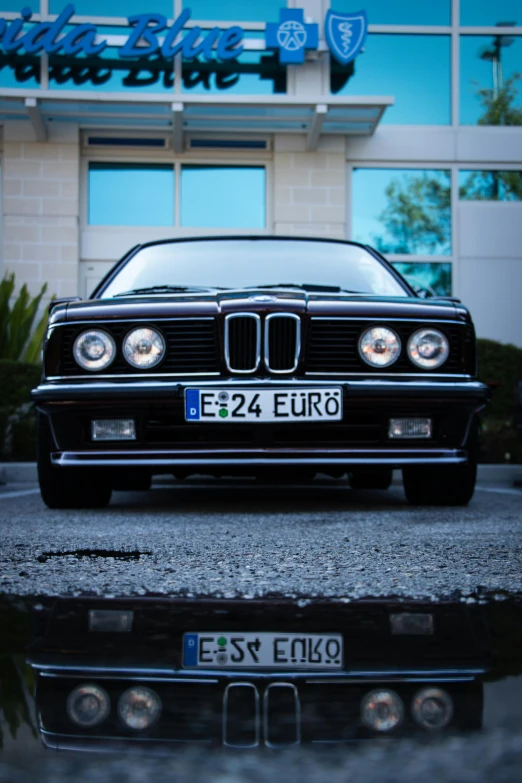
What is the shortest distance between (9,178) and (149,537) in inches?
445

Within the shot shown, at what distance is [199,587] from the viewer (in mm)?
2037

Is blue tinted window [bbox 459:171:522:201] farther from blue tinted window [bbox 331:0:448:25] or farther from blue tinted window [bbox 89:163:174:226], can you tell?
blue tinted window [bbox 89:163:174:226]

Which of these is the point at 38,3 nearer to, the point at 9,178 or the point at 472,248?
the point at 9,178

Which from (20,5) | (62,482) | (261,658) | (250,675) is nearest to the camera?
(250,675)

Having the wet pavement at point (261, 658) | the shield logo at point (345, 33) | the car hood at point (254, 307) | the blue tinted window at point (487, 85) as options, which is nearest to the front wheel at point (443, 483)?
the car hood at point (254, 307)

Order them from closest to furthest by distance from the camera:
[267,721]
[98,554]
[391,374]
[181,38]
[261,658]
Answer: [267,721] < [261,658] < [98,554] < [391,374] < [181,38]

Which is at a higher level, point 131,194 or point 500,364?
point 131,194

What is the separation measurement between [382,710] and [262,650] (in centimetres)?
36

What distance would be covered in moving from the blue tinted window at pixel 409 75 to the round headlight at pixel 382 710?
13.6 metres

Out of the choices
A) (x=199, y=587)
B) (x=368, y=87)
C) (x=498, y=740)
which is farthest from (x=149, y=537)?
(x=368, y=87)

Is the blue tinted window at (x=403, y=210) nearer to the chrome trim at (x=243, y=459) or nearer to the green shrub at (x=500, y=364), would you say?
the green shrub at (x=500, y=364)

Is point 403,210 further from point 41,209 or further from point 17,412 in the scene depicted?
point 17,412

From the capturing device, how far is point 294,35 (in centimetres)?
1305

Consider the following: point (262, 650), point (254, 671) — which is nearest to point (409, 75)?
point (262, 650)
